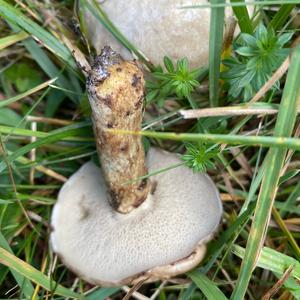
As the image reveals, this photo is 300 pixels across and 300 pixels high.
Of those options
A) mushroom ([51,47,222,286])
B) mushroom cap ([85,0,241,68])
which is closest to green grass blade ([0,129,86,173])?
mushroom ([51,47,222,286])

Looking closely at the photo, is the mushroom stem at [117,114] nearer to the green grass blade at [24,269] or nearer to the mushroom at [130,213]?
the mushroom at [130,213]

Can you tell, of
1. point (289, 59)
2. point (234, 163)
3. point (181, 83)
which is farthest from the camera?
point (234, 163)

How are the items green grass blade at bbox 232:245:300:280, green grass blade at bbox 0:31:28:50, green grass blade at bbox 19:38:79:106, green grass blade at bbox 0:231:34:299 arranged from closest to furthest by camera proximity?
green grass blade at bbox 232:245:300:280 → green grass blade at bbox 0:231:34:299 → green grass blade at bbox 0:31:28:50 → green grass blade at bbox 19:38:79:106

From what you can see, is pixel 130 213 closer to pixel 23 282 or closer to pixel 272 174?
pixel 23 282

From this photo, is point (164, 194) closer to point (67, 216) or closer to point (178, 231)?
point (178, 231)

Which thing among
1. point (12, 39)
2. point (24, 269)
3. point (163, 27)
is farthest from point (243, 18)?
point (24, 269)

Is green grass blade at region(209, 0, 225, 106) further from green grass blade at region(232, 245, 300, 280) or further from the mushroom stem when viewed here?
green grass blade at region(232, 245, 300, 280)

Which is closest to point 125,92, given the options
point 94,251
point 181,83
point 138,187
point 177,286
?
point 181,83
